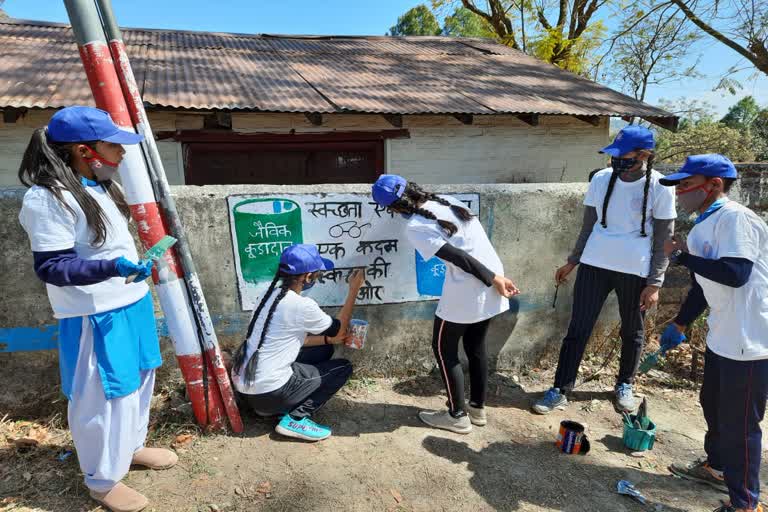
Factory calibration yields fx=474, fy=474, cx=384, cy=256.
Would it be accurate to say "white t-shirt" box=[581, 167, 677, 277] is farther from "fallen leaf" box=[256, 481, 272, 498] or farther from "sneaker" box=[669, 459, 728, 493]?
"fallen leaf" box=[256, 481, 272, 498]

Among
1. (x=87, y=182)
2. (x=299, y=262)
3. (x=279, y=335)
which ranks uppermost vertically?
(x=87, y=182)

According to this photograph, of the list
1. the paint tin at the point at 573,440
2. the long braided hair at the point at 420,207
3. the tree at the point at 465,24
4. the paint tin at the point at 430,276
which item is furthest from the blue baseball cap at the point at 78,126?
the tree at the point at 465,24

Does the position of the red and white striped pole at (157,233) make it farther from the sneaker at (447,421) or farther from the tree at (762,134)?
the tree at (762,134)

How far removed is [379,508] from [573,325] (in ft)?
5.90

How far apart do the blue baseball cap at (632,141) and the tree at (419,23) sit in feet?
87.0

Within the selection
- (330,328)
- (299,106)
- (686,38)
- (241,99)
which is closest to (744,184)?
(330,328)

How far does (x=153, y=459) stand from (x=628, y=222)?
3153 millimetres

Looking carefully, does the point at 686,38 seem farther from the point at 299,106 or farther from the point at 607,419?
the point at 607,419

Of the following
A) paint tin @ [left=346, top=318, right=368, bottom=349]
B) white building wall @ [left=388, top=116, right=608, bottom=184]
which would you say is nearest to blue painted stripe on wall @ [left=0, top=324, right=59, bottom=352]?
paint tin @ [left=346, top=318, right=368, bottom=349]

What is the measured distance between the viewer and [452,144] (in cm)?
654

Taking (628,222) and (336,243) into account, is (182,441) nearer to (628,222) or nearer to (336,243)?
(336,243)

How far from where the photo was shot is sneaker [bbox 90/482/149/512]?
88.7 inches

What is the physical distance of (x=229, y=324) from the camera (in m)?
3.23

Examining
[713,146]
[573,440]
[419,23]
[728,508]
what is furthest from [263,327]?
[419,23]
